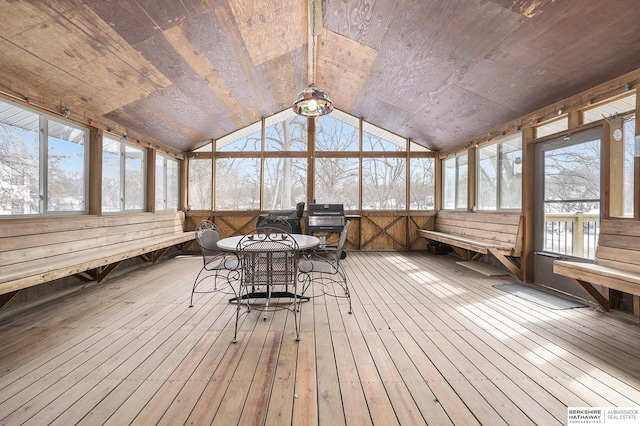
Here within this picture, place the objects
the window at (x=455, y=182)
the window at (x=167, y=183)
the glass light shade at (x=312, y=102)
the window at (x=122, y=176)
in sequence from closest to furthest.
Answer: the glass light shade at (x=312, y=102), the window at (x=122, y=176), the window at (x=167, y=183), the window at (x=455, y=182)

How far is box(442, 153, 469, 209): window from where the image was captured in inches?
234

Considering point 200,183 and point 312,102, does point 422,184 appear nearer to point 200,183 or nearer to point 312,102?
point 312,102

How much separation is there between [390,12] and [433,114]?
2.29 m

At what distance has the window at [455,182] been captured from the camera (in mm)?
5938

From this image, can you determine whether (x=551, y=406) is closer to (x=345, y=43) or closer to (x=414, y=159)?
(x=345, y=43)

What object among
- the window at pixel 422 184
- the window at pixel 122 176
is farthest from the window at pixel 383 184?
the window at pixel 122 176

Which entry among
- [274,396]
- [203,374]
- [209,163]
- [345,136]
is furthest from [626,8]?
[209,163]

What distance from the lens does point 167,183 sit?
6.16 metres

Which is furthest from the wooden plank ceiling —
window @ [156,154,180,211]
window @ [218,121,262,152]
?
window @ [218,121,262,152]

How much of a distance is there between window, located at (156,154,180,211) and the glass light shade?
3.88 metres

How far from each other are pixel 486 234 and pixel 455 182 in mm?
1904

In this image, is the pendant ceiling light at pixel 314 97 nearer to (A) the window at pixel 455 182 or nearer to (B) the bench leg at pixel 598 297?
(B) the bench leg at pixel 598 297

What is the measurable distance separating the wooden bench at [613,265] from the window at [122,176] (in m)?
6.21

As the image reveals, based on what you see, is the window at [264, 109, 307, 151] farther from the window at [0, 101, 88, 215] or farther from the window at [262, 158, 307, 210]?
the window at [0, 101, 88, 215]
